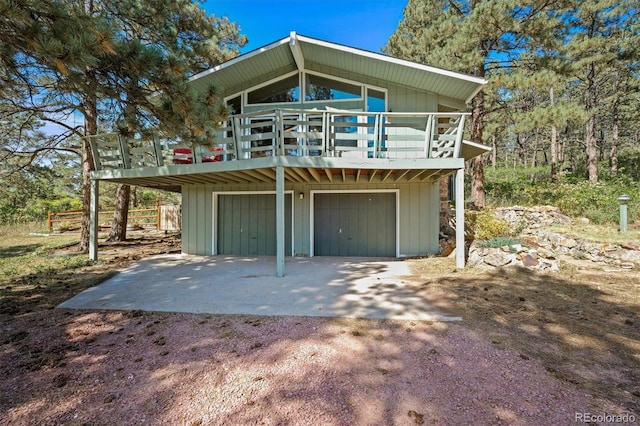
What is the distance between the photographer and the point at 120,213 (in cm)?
1172

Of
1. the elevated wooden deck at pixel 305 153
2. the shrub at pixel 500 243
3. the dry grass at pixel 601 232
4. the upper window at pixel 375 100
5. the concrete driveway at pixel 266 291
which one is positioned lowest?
the concrete driveway at pixel 266 291

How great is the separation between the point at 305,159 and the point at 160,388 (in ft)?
15.0

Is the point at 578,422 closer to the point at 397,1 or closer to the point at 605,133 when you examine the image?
the point at 397,1

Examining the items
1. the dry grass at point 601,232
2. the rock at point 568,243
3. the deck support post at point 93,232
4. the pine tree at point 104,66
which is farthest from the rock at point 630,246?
the deck support post at point 93,232

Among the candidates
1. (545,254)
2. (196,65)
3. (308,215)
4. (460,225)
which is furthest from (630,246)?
(196,65)

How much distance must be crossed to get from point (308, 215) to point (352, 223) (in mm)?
1300

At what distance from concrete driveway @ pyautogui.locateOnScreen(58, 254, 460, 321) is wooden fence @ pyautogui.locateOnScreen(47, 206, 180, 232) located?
9.89 m

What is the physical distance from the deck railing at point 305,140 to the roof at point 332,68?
0.97 m

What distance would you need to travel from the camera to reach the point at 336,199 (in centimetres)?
883

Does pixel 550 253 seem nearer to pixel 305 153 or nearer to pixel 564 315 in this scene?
pixel 564 315

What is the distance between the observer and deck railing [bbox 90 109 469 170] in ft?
20.2

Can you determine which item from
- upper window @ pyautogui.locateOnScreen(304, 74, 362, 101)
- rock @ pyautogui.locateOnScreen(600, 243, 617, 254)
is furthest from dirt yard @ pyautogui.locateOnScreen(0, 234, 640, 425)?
upper window @ pyautogui.locateOnScreen(304, 74, 362, 101)

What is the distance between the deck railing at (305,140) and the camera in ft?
20.2

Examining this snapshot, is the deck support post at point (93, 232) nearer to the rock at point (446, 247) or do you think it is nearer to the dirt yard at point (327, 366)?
the dirt yard at point (327, 366)
